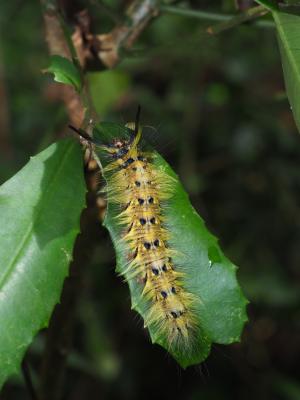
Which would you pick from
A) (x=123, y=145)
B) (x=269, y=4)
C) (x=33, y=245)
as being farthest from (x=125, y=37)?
(x=33, y=245)

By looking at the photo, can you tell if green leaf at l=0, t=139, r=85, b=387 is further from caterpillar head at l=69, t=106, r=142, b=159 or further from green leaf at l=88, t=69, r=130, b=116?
green leaf at l=88, t=69, r=130, b=116

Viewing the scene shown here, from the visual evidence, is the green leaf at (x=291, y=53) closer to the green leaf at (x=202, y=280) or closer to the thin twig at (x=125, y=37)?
the green leaf at (x=202, y=280)

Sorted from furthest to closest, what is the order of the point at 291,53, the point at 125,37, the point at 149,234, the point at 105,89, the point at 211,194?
the point at 211,194 < the point at 105,89 < the point at 125,37 < the point at 149,234 < the point at 291,53

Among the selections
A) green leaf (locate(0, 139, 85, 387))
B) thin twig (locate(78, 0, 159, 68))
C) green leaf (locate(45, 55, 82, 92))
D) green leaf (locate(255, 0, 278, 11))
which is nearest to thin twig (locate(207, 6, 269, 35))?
green leaf (locate(255, 0, 278, 11))

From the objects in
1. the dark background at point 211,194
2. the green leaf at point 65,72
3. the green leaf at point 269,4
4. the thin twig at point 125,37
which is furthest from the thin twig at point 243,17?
the dark background at point 211,194

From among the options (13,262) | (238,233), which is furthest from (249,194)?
(13,262)

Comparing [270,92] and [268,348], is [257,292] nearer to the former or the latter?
[268,348]

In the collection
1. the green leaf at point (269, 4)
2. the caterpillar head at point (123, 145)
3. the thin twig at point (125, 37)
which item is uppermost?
the green leaf at point (269, 4)

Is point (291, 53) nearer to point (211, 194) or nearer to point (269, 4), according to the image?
point (269, 4)
